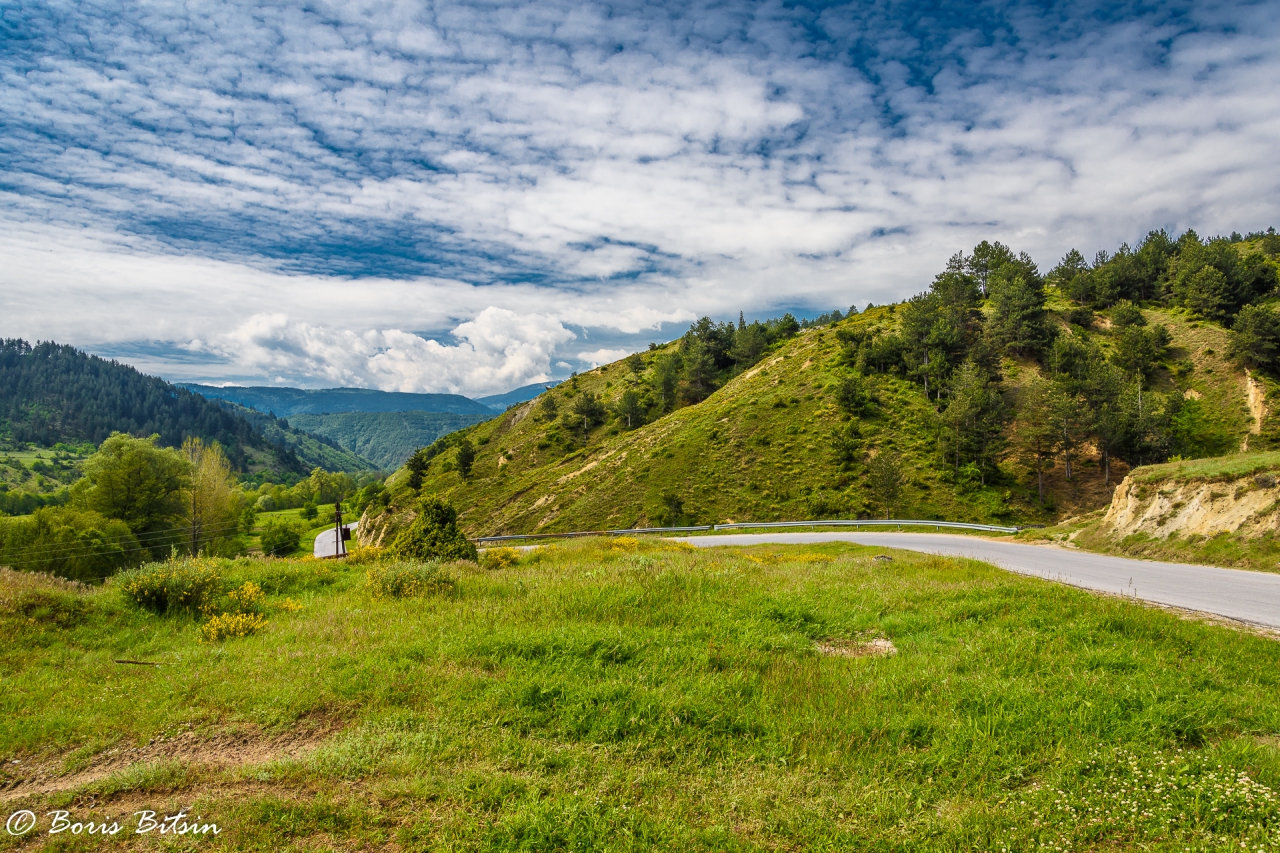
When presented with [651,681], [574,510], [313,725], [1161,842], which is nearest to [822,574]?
[651,681]

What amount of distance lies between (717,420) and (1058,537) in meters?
37.9

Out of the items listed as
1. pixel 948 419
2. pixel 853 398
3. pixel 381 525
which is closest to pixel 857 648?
pixel 948 419

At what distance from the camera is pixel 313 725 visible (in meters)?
5.55

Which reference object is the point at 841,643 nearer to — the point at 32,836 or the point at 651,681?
Answer: the point at 651,681

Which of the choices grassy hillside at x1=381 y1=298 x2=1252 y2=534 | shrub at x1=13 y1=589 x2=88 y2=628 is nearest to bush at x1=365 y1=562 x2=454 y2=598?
shrub at x1=13 y1=589 x2=88 y2=628

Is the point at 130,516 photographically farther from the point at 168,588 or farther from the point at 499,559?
the point at 168,588

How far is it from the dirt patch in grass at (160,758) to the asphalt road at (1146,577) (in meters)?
17.5

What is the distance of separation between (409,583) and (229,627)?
2.93 m

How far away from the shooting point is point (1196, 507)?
869 inches

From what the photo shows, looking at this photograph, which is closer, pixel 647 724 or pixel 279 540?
pixel 647 724

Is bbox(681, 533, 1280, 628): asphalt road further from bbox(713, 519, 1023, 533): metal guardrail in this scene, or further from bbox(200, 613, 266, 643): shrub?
bbox(200, 613, 266, 643): shrub

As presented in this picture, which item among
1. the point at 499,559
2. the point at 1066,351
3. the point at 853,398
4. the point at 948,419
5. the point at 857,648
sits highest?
the point at 1066,351

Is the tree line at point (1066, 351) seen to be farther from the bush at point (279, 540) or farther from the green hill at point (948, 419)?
the bush at point (279, 540)

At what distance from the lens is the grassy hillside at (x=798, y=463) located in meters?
46.6
